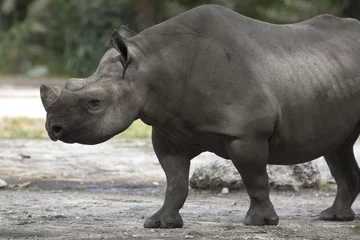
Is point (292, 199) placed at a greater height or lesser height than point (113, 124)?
lesser

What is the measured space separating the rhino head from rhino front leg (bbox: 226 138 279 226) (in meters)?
0.81

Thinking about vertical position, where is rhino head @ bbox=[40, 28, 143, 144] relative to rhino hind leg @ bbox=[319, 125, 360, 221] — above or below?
above

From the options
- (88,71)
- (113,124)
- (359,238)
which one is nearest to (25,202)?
(113,124)

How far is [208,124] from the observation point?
721 cm

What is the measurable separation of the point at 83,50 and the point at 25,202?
21.2 metres

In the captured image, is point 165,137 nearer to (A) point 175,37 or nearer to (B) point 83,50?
(A) point 175,37

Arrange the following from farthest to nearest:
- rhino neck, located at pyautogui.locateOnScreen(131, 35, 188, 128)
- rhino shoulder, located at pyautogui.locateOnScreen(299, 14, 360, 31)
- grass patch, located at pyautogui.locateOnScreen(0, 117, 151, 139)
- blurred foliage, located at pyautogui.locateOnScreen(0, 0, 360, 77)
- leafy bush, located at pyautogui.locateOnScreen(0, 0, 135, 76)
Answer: blurred foliage, located at pyautogui.locateOnScreen(0, 0, 360, 77)
leafy bush, located at pyautogui.locateOnScreen(0, 0, 135, 76)
grass patch, located at pyautogui.locateOnScreen(0, 117, 151, 139)
rhino shoulder, located at pyautogui.locateOnScreen(299, 14, 360, 31)
rhino neck, located at pyautogui.locateOnScreen(131, 35, 188, 128)

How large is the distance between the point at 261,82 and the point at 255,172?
68cm

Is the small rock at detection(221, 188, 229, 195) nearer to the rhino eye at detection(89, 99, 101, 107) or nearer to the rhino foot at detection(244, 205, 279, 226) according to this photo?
the rhino foot at detection(244, 205, 279, 226)

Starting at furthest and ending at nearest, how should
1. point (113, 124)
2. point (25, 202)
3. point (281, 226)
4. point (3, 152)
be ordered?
point (3, 152) → point (25, 202) → point (281, 226) → point (113, 124)

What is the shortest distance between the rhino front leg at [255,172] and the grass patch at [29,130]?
777 centimetres

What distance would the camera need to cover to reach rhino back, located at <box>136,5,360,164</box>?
23.7 feet

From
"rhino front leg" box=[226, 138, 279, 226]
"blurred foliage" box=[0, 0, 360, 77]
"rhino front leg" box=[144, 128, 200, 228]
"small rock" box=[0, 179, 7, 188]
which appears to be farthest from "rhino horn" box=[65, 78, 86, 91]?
"blurred foliage" box=[0, 0, 360, 77]

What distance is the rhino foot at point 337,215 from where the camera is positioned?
330 inches
